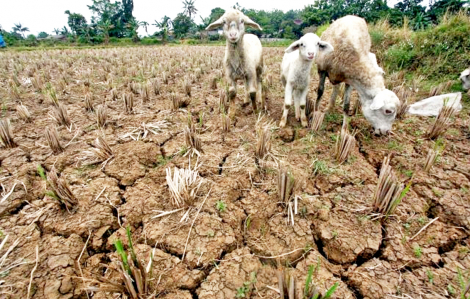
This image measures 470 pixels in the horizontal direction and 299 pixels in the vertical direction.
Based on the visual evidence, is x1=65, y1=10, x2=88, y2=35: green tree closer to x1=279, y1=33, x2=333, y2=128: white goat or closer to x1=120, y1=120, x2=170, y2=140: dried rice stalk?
x1=120, y1=120, x2=170, y2=140: dried rice stalk

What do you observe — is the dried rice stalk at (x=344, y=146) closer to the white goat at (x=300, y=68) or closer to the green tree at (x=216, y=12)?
the white goat at (x=300, y=68)

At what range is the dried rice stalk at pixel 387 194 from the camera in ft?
6.63

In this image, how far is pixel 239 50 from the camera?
11.5ft

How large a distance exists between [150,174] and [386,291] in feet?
7.65

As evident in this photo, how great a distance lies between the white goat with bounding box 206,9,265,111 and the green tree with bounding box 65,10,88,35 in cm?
4834

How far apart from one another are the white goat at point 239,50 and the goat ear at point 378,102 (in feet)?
5.29

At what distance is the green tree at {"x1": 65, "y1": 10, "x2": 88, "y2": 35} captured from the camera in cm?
4119

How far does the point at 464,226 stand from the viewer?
2.10 metres

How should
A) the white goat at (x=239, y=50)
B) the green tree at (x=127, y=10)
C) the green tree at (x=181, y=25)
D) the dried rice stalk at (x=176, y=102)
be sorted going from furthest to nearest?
the green tree at (x=127, y=10) → the green tree at (x=181, y=25) → the dried rice stalk at (x=176, y=102) → the white goat at (x=239, y=50)

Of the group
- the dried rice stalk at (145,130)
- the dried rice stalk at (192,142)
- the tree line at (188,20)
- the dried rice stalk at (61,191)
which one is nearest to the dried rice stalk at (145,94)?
the dried rice stalk at (145,130)

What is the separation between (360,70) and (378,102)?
1.94 feet

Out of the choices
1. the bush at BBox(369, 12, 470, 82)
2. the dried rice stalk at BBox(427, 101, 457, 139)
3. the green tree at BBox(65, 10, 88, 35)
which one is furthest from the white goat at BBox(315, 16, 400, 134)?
the green tree at BBox(65, 10, 88, 35)

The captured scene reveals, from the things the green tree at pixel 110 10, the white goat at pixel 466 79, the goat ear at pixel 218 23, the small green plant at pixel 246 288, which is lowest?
the small green plant at pixel 246 288

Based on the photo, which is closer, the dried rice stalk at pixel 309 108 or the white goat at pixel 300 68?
the white goat at pixel 300 68
